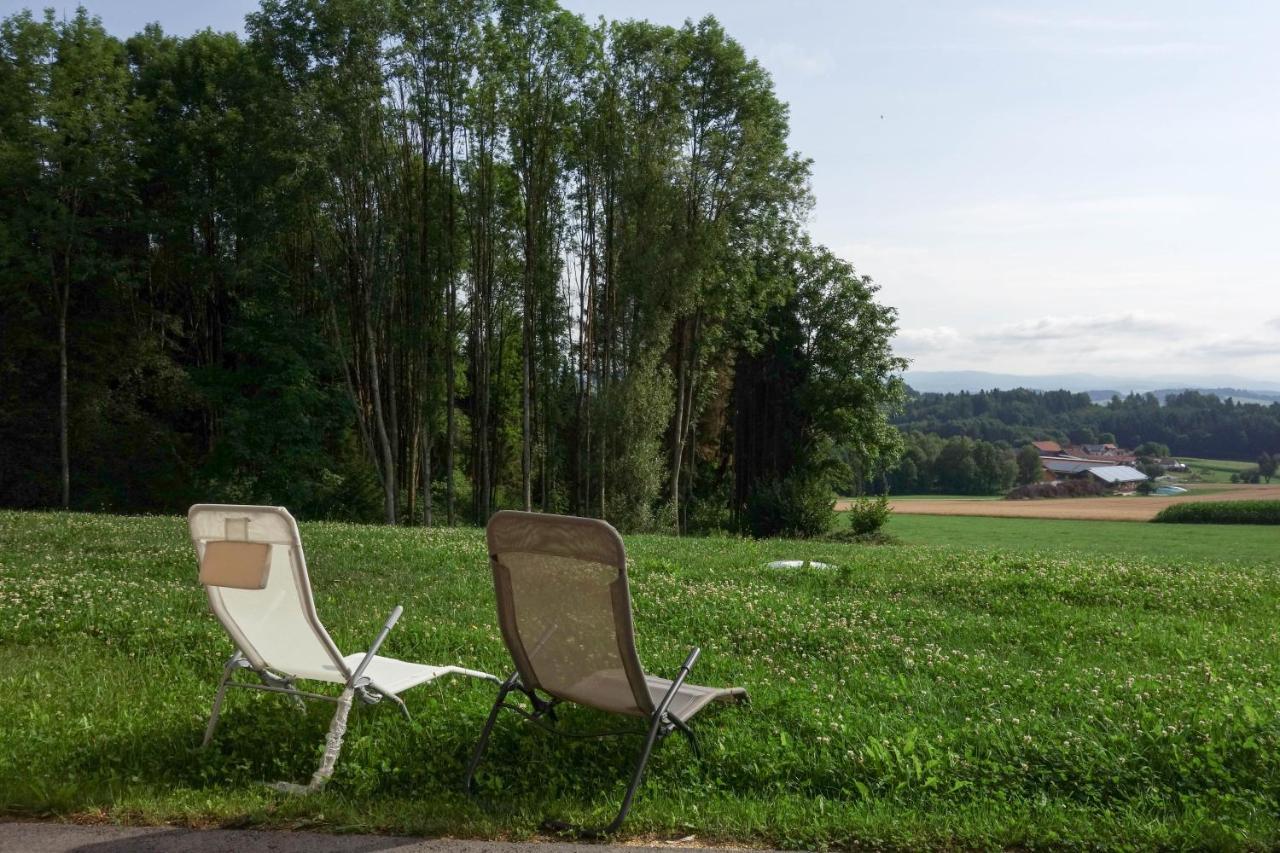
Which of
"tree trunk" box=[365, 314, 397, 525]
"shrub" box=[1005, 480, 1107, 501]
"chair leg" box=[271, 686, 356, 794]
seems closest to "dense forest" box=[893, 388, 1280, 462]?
"shrub" box=[1005, 480, 1107, 501]

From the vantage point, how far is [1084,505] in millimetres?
46406

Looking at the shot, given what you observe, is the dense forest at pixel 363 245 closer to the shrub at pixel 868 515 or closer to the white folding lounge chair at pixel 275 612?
the shrub at pixel 868 515

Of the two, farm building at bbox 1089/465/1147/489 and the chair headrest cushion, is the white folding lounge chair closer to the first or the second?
the chair headrest cushion

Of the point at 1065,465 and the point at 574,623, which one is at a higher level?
the point at 574,623

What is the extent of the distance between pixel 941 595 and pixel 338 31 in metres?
21.0

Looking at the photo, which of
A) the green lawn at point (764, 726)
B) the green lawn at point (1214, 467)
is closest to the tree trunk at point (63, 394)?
the green lawn at point (764, 726)

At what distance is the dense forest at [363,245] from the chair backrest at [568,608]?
21.6m

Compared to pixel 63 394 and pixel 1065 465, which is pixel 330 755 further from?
pixel 1065 465

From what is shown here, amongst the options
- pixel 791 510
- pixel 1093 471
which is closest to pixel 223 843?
pixel 791 510

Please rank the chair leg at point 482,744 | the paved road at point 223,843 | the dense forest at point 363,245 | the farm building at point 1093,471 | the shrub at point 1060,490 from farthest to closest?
1. the farm building at point 1093,471
2. the shrub at point 1060,490
3. the dense forest at point 363,245
4. the chair leg at point 482,744
5. the paved road at point 223,843

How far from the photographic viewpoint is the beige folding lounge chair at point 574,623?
12.1 ft

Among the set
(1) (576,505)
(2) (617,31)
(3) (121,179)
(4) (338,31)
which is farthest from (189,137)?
(1) (576,505)

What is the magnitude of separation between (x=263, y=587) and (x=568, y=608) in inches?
53.9

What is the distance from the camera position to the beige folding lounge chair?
3701 mm
